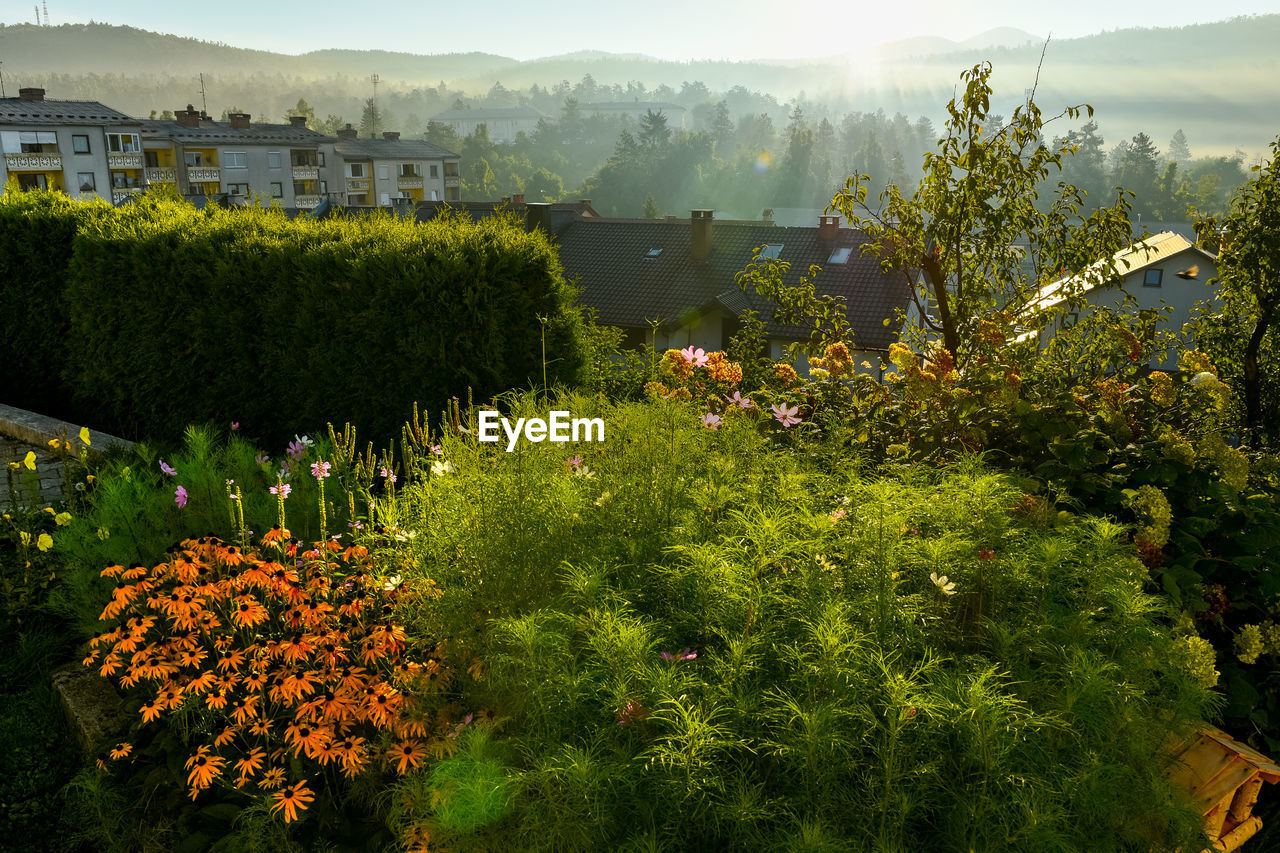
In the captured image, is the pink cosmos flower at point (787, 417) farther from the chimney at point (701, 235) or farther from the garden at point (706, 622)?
the chimney at point (701, 235)

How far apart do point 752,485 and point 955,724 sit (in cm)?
119

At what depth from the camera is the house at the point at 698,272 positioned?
27.0 metres

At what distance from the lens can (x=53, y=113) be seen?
158 feet

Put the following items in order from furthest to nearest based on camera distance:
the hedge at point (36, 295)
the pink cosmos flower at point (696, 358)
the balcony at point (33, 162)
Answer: the balcony at point (33, 162) → the hedge at point (36, 295) → the pink cosmos flower at point (696, 358)

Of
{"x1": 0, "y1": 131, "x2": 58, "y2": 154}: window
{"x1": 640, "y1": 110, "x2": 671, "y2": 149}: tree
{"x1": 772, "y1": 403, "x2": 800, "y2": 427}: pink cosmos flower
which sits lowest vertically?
{"x1": 772, "y1": 403, "x2": 800, "y2": 427}: pink cosmos flower

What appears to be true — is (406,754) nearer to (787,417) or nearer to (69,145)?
(787,417)

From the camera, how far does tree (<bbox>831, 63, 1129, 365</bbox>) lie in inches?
200

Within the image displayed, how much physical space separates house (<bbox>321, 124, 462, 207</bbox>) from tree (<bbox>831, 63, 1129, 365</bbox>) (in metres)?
62.9

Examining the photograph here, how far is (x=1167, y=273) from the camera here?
94.2 feet

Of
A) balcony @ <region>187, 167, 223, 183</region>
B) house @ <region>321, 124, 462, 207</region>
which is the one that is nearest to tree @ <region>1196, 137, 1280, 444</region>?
house @ <region>321, 124, 462, 207</region>

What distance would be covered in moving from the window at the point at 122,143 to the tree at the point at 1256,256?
2317 inches

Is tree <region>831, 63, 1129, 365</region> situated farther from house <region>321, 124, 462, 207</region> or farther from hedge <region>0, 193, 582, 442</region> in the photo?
house <region>321, 124, 462, 207</region>

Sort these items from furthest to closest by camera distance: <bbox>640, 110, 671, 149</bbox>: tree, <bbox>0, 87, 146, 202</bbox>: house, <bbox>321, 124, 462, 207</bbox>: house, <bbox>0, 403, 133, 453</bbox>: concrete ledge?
<bbox>640, 110, 671, 149</bbox>: tree, <bbox>321, 124, 462, 207</bbox>: house, <bbox>0, 87, 146, 202</bbox>: house, <bbox>0, 403, 133, 453</bbox>: concrete ledge

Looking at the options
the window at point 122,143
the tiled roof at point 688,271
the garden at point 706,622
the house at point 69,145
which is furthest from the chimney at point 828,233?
the window at point 122,143
